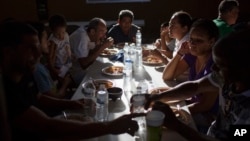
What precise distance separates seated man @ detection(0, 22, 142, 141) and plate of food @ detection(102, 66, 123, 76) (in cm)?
119

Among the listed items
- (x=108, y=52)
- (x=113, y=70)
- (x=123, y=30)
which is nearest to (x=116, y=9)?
(x=123, y=30)

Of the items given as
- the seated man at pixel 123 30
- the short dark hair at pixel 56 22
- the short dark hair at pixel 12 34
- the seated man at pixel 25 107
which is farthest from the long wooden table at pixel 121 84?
the seated man at pixel 123 30

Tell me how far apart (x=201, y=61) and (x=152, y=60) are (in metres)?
0.86

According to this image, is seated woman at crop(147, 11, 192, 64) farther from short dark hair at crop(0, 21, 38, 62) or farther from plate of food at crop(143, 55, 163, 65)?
short dark hair at crop(0, 21, 38, 62)

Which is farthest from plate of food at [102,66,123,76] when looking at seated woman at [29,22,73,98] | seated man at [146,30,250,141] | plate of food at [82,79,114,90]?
seated man at [146,30,250,141]

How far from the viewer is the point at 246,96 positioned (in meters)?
1.51

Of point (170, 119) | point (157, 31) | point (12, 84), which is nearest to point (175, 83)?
point (170, 119)

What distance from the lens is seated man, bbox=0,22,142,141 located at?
1526 mm

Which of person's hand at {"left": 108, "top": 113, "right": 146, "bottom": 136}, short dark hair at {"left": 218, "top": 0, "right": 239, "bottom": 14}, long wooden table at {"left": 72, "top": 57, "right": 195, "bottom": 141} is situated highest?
short dark hair at {"left": 218, "top": 0, "right": 239, "bottom": 14}

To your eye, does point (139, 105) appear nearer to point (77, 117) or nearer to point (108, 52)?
point (77, 117)

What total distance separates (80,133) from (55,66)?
198 centimetres

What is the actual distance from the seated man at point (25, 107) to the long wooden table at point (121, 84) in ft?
0.45

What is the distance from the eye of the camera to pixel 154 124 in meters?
1.47

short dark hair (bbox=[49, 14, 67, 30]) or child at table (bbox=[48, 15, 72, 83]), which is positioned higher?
short dark hair (bbox=[49, 14, 67, 30])
